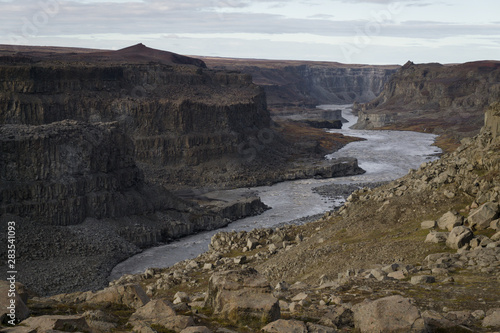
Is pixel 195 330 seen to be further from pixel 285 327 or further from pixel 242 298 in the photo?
pixel 242 298

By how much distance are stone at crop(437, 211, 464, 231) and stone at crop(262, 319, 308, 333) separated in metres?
16.4

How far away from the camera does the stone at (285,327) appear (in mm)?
14883

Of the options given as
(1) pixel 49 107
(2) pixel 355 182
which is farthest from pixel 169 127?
(2) pixel 355 182

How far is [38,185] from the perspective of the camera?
59.8 meters

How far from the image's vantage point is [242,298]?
55.7 ft

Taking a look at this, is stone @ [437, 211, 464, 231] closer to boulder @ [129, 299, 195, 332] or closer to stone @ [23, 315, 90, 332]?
boulder @ [129, 299, 195, 332]

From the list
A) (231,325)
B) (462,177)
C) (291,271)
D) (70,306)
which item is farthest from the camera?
(462,177)

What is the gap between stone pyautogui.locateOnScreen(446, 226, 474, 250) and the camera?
2634cm

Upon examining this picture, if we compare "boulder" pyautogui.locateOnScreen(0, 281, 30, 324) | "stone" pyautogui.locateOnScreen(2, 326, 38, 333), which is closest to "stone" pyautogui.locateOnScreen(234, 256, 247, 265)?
"boulder" pyautogui.locateOnScreen(0, 281, 30, 324)

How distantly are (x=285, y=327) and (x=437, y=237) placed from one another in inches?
593

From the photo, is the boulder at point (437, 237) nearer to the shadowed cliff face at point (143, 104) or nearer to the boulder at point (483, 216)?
the boulder at point (483, 216)

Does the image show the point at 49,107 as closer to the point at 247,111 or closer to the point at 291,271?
the point at 247,111

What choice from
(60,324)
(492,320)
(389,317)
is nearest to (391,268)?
(492,320)

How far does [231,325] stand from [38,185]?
48296mm
